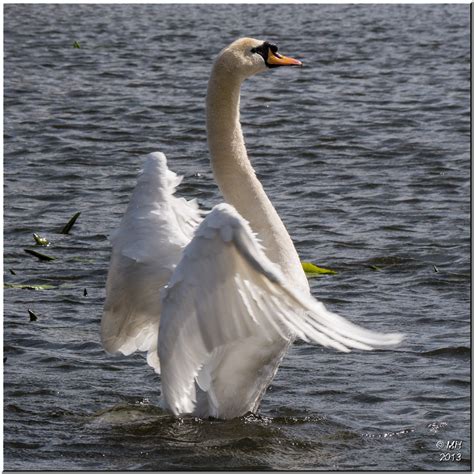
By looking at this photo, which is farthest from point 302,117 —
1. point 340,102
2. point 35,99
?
point 35,99

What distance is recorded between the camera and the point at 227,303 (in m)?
5.86

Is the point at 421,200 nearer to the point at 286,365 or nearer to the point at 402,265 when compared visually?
the point at 402,265

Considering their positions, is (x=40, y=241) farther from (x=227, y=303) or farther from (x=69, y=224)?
(x=227, y=303)

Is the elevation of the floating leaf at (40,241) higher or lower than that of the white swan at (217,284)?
lower

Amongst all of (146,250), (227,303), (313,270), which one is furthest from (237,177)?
(313,270)

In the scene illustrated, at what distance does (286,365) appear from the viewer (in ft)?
26.4

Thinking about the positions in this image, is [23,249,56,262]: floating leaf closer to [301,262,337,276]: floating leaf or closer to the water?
the water

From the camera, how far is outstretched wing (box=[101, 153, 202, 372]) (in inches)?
259

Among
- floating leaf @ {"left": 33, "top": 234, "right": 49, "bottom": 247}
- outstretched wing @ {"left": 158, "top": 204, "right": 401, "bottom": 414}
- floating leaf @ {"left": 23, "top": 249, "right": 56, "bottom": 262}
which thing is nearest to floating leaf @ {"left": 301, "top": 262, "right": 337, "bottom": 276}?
floating leaf @ {"left": 23, "top": 249, "right": 56, "bottom": 262}

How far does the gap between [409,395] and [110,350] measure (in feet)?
5.96

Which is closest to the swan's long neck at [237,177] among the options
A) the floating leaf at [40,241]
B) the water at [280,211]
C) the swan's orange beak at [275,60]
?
the swan's orange beak at [275,60]

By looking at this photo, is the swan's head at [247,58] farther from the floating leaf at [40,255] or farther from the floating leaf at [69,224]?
the floating leaf at [69,224]

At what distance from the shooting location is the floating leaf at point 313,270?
9.62m

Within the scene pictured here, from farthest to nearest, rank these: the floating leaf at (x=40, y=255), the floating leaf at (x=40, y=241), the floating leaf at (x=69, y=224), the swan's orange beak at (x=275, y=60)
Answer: the floating leaf at (x=69, y=224) < the floating leaf at (x=40, y=241) < the floating leaf at (x=40, y=255) < the swan's orange beak at (x=275, y=60)
